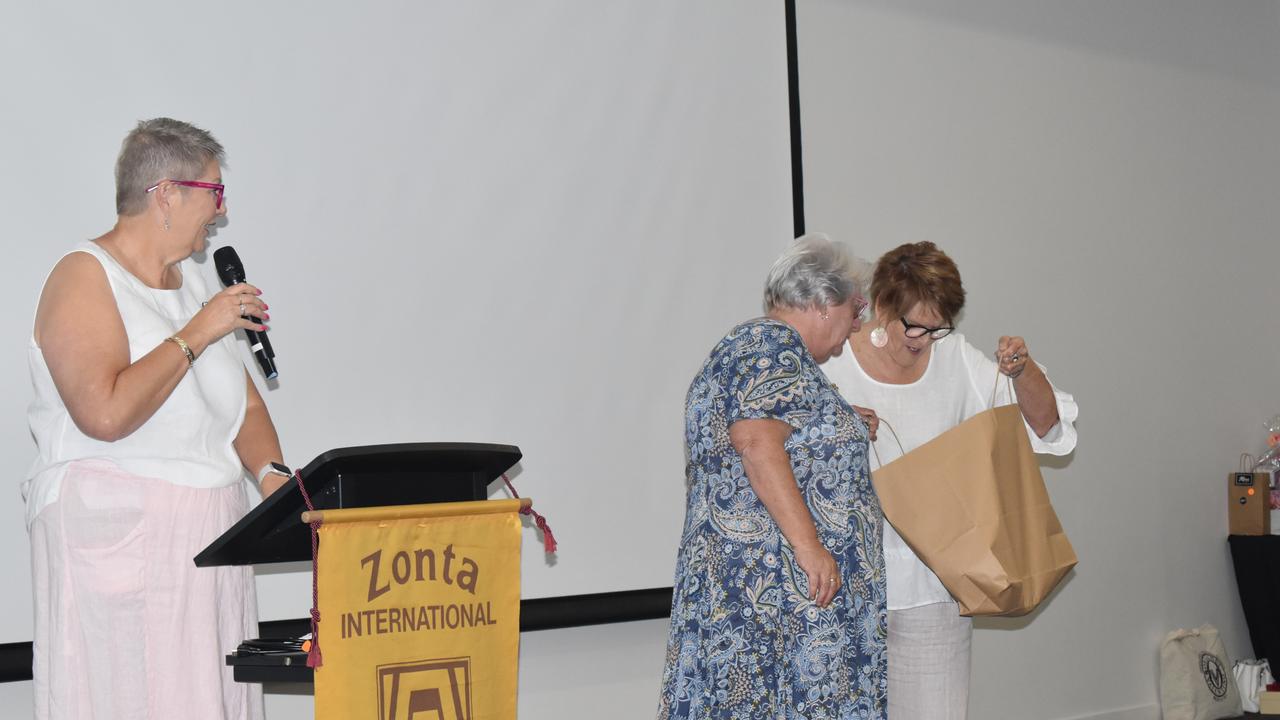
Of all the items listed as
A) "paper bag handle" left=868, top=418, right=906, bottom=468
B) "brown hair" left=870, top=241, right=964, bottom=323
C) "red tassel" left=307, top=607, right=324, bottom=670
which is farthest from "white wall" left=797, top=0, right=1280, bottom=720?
"red tassel" left=307, top=607, right=324, bottom=670

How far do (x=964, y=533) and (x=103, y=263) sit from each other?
1.79 meters

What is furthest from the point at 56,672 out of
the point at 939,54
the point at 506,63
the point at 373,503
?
the point at 939,54

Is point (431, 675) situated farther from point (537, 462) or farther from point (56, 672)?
point (537, 462)

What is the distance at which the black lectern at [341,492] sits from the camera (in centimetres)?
182

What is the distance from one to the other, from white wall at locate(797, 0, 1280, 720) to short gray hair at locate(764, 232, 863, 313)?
1.63 metres

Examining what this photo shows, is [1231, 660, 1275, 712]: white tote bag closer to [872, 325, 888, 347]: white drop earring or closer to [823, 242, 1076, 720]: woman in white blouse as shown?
[823, 242, 1076, 720]: woman in white blouse

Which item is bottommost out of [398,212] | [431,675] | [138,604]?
[431,675]

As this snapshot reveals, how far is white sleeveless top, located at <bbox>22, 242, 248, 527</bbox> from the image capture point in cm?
199

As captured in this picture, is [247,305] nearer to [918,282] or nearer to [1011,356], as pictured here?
[918,282]

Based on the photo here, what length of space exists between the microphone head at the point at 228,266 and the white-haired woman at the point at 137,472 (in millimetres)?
109

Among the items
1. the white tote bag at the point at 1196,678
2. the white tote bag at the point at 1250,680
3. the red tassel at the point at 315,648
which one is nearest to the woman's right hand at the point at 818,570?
the red tassel at the point at 315,648

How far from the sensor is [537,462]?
133 inches

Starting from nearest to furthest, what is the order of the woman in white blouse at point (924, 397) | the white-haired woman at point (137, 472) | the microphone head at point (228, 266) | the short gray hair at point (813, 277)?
the white-haired woman at point (137, 472), the microphone head at point (228, 266), the short gray hair at point (813, 277), the woman in white blouse at point (924, 397)

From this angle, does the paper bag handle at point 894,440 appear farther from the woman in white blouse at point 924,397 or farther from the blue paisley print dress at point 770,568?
the blue paisley print dress at point 770,568
